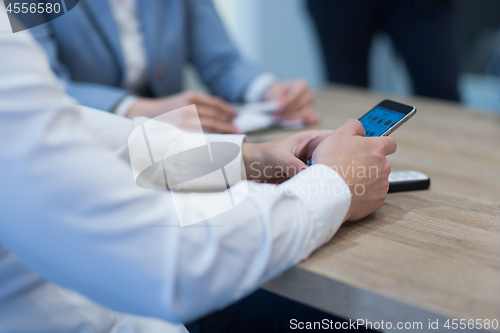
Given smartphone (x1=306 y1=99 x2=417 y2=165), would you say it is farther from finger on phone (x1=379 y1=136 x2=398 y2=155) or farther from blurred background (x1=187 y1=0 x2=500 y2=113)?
blurred background (x1=187 y1=0 x2=500 y2=113)

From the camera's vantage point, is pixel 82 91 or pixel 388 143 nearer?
pixel 388 143

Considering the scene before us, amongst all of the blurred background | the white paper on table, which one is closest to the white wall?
the blurred background

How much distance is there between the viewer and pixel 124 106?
2.44ft

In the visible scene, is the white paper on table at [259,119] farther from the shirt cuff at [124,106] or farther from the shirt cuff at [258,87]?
the shirt cuff at [124,106]

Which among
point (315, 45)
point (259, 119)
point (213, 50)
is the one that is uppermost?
point (213, 50)

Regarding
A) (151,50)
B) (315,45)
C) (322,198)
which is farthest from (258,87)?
(315,45)

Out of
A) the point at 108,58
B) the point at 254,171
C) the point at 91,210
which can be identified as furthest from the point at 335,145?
the point at 108,58

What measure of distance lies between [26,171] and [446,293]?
306 mm

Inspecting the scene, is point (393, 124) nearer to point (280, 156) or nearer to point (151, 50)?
point (280, 156)

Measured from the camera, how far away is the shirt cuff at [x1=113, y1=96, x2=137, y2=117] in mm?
731

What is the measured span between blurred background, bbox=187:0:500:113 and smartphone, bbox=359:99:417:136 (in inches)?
70.5

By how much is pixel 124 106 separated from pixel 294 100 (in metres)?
0.36

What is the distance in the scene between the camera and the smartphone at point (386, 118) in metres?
0.46

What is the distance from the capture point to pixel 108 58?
0.91m
